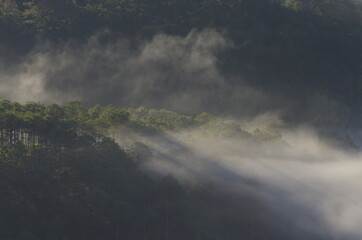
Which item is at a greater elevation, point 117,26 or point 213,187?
point 117,26

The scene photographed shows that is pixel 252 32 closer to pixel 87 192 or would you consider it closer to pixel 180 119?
pixel 180 119

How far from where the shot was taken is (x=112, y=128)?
49.5 metres

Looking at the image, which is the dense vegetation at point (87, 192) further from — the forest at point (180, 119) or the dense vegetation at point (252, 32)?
the dense vegetation at point (252, 32)

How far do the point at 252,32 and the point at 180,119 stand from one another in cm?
3122

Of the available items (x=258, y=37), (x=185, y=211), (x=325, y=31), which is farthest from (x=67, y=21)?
(x=185, y=211)

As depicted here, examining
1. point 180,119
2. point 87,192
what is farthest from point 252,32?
point 87,192

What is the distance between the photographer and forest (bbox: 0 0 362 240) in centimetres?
4228

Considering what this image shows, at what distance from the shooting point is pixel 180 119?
5716 centimetres

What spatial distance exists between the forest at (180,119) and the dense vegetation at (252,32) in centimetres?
21

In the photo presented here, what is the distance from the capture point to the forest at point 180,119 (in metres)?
42.3

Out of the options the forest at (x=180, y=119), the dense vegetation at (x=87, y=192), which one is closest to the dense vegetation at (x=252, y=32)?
the forest at (x=180, y=119)

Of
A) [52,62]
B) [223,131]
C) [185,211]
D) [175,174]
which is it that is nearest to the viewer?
[185,211]

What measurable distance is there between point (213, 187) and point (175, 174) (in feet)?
11.9

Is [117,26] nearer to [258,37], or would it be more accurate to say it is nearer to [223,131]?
[258,37]
